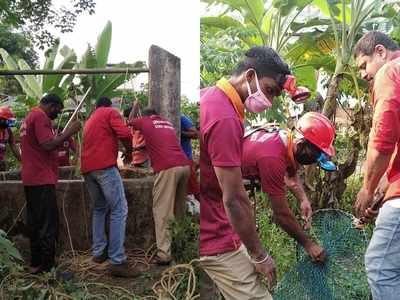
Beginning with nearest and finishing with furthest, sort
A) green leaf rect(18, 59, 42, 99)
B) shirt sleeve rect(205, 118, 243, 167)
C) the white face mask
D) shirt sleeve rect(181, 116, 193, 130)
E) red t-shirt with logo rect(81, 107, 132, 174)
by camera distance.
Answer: shirt sleeve rect(205, 118, 243, 167) → the white face mask → shirt sleeve rect(181, 116, 193, 130) → red t-shirt with logo rect(81, 107, 132, 174) → green leaf rect(18, 59, 42, 99)

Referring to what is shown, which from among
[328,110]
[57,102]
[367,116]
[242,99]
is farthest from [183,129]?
[367,116]

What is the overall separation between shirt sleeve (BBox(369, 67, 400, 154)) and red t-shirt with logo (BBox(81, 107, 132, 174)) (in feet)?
3.44

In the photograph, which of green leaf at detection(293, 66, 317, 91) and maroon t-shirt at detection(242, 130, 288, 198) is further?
green leaf at detection(293, 66, 317, 91)

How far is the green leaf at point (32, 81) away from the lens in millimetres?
2328

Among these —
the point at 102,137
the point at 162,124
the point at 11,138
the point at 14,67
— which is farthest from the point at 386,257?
the point at 11,138

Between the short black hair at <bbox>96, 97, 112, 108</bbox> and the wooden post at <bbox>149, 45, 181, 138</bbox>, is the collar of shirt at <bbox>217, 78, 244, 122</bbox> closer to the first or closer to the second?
the wooden post at <bbox>149, 45, 181, 138</bbox>

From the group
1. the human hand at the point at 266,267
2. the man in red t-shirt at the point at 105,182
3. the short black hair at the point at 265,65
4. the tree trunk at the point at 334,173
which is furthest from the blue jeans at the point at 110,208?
the tree trunk at the point at 334,173

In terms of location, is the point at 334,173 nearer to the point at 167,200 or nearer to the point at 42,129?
the point at 167,200

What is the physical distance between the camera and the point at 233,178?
5.41 ft

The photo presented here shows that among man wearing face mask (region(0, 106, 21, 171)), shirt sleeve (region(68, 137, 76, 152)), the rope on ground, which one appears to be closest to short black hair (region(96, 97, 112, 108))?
shirt sleeve (region(68, 137, 76, 152))

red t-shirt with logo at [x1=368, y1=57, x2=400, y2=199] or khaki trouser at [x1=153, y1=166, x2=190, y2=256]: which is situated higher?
red t-shirt with logo at [x1=368, y1=57, x2=400, y2=199]

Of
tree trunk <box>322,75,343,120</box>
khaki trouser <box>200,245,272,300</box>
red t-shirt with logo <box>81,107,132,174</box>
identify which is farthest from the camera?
tree trunk <box>322,75,343,120</box>

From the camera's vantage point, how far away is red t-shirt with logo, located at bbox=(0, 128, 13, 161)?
2.51 metres

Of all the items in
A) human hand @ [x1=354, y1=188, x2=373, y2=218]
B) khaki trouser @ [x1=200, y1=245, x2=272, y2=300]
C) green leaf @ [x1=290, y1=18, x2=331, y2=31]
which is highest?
green leaf @ [x1=290, y1=18, x2=331, y2=31]
